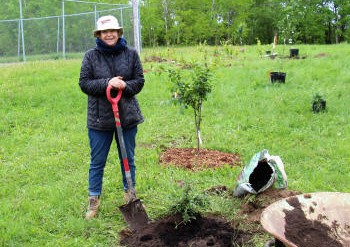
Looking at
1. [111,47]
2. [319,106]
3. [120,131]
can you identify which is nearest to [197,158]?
[120,131]

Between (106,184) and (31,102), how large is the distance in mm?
4519

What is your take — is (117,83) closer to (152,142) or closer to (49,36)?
(152,142)

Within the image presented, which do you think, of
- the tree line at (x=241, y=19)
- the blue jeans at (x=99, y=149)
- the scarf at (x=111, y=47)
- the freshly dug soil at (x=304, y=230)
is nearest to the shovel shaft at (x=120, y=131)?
the blue jeans at (x=99, y=149)

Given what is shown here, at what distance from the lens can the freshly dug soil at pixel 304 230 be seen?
2659 mm

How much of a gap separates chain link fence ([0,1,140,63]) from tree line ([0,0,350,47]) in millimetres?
7766

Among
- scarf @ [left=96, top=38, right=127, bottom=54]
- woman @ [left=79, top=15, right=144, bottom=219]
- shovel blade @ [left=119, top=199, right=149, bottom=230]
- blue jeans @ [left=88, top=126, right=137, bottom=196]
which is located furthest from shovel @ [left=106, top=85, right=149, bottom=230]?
scarf @ [left=96, top=38, right=127, bottom=54]

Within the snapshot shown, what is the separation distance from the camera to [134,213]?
396 cm

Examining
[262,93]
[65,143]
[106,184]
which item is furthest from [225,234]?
[262,93]

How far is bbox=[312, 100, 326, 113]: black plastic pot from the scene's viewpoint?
7.77 meters

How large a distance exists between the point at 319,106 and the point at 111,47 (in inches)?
196

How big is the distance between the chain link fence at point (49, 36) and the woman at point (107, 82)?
12529 millimetres

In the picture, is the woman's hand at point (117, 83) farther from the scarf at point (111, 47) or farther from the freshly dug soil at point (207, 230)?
the freshly dug soil at point (207, 230)

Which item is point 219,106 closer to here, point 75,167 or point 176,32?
point 75,167

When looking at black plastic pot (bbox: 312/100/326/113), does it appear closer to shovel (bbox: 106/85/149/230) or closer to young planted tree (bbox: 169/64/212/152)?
young planted tree (bbox: 169/64/212/152)
